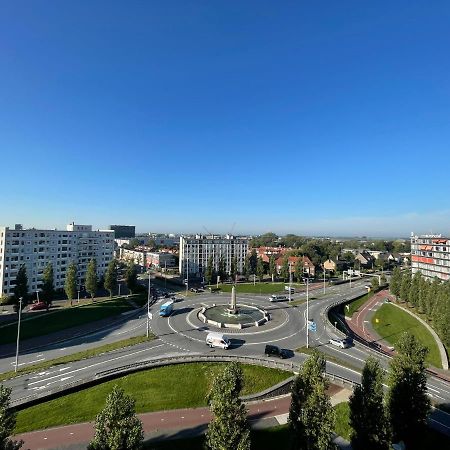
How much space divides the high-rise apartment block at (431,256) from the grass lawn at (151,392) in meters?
79.8

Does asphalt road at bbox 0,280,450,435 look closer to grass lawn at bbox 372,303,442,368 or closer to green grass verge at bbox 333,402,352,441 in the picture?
green grass verge at bbox 333,402,352,441

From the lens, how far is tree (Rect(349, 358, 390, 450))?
875 inches

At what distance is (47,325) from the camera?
2222 inches

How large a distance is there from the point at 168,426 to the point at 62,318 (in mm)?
42368

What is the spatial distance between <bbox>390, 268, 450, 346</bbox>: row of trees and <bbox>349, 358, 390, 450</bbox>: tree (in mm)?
37063

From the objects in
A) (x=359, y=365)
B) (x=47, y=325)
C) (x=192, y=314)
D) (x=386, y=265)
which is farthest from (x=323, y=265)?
(x=47, y=325)

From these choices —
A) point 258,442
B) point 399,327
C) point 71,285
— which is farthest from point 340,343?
point 71,285

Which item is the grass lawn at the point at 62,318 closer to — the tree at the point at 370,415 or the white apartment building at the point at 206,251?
the tree at the point at 370,415

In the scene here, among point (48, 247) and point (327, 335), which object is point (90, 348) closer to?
point (327, 335)

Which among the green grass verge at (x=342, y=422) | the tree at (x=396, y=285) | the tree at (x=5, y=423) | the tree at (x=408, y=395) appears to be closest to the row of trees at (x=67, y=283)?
the tree at (x=5, y=423)

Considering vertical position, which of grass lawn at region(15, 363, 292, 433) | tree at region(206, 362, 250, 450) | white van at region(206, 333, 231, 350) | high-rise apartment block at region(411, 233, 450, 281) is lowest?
grass lawn at region(15, 363, 292, 433)

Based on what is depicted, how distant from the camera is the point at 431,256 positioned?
9706 centimetres

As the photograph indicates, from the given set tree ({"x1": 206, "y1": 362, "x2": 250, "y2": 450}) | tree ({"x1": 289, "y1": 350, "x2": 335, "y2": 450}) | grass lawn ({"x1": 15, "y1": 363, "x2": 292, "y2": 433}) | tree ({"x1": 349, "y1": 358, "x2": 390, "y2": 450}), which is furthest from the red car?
tree ({"x1": 349, "y1": 358, "x2": 390, "y2": 450})

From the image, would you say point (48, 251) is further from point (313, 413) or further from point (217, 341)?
point (313, 413)
